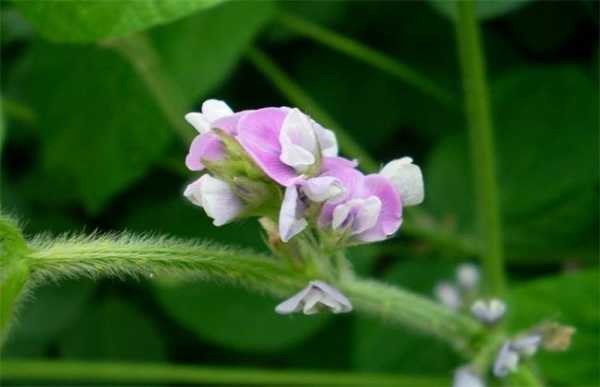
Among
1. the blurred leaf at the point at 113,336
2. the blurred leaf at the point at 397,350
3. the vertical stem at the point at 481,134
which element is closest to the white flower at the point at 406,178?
the vertical stem at the point at 481,134

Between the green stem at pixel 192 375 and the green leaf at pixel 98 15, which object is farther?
the green stem at pixel 192 375

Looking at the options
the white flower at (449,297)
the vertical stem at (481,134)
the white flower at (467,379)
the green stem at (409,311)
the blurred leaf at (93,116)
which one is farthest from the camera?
the blurred leaf at (93,116)

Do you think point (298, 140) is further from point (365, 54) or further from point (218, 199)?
point (365, 54)

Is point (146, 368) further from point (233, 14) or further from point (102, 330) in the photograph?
point (233, 14)

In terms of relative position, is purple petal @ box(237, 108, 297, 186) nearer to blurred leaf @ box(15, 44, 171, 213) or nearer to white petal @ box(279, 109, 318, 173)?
white petal @ box(279, 109, 318, 173)

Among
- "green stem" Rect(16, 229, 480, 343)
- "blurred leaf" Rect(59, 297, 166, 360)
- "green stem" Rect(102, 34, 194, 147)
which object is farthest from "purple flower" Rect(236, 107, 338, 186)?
"blurred leaf" Rect(59, 297, 166, 360)

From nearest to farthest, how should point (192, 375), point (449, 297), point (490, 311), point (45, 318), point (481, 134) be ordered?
point (490, 311)
point (481, 134)
point (449, 297)
point (192, 375)
point (45, 318)

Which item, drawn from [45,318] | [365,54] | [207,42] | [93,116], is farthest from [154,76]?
[45,318]

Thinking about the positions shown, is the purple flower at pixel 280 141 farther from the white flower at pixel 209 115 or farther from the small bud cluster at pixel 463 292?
the small bud cluster at pixel 463 292
